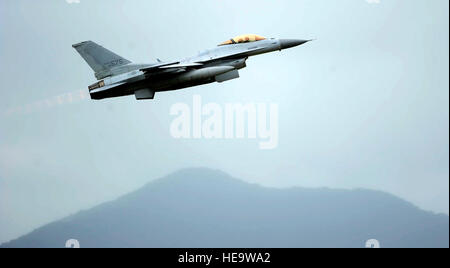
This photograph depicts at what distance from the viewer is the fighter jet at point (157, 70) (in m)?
25.3

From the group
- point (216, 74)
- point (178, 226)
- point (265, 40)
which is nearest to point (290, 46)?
point (265, 40)

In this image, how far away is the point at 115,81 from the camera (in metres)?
25.4

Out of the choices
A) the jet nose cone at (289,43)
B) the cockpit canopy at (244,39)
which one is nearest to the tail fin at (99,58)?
the cockpit canopy at (244,39)

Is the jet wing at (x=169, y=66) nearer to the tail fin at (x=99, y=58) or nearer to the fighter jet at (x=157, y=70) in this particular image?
the fighter jet at (x=157, y=70)

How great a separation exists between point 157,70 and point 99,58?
271 centimetres

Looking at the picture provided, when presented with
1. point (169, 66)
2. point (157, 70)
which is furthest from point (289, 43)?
point (157, 70)

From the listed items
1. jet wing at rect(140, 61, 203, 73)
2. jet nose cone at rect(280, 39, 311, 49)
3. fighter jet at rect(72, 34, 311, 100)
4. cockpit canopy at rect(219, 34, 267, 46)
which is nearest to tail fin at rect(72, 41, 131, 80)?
fighter jet at rect(72, 34, 311, 100)

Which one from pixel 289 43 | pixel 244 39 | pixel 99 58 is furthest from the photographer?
pixel 289 43

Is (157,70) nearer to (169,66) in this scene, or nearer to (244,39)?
(169,66)

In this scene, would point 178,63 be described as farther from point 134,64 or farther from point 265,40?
point 265,40

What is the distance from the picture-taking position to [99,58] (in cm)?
2616

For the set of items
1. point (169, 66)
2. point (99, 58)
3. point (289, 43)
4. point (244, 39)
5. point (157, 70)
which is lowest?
point (157, 70)

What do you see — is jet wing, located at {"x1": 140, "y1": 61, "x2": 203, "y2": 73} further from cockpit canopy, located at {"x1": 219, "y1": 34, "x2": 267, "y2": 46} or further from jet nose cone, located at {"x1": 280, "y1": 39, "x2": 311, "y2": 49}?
jet nose cone, located at {"x1": 280, "y1": 39, "x2": 311, "y2": 49}

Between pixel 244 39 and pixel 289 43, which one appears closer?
pixel 244 39
